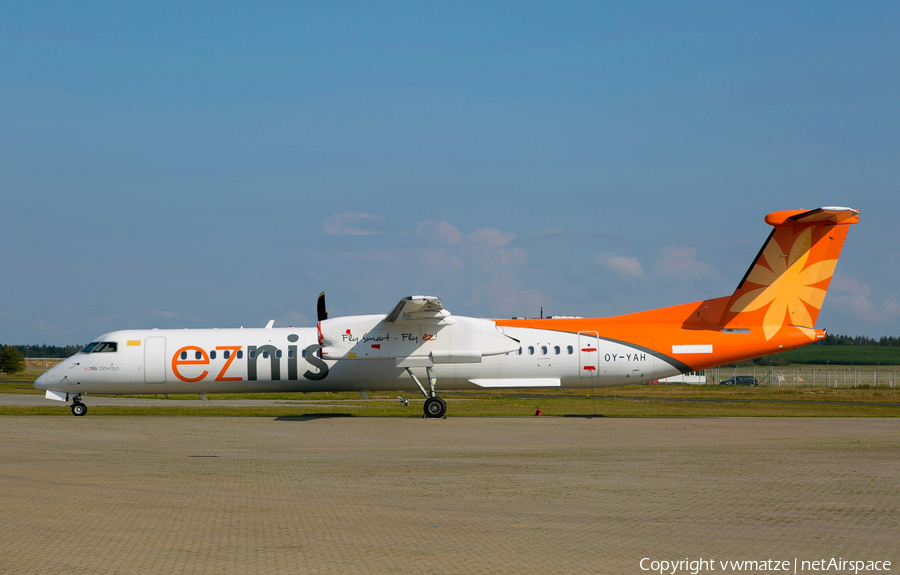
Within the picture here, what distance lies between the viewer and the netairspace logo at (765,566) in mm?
5895

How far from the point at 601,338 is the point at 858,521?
14842mm

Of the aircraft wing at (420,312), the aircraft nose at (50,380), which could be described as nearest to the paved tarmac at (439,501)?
the aircraft wing at (420,312)

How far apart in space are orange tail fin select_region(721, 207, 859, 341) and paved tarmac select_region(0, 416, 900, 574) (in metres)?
6.03

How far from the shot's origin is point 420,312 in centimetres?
2086

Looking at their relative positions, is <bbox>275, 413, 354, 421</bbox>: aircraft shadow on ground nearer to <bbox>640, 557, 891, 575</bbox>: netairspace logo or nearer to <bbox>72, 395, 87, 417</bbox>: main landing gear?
<bbox>72, 395, 87, 417</bbox>: main landing gear

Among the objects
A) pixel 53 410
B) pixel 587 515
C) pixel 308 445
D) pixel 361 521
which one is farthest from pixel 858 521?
pixel 53 410

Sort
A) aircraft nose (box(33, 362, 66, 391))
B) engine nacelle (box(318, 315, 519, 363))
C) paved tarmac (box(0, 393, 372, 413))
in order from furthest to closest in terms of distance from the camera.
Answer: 1. paved tarmac (box(0, 393, 372, 413))
2. aircraft nose (box(33, 362, 66, 391))
3. engine nacelle (box(318, 315, 519, 363))

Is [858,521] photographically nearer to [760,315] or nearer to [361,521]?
[361,521]

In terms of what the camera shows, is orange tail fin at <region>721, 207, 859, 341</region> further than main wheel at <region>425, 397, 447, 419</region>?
Yes

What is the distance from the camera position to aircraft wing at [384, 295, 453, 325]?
64.3ft

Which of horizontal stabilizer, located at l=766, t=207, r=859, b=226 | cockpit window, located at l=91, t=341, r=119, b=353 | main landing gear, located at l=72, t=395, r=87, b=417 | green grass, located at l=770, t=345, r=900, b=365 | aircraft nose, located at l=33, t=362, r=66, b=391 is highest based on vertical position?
horizontal stabilizer, located at l=766, t=207, r=859, b=226

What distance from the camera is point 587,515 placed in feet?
26.4

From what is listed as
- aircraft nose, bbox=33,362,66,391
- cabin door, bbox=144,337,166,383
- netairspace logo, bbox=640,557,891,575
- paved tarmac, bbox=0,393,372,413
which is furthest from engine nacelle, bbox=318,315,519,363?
netairspace logo, bbox=640,557,891,575

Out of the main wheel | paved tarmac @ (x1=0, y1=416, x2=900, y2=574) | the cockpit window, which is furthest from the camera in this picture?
the cockpit window
